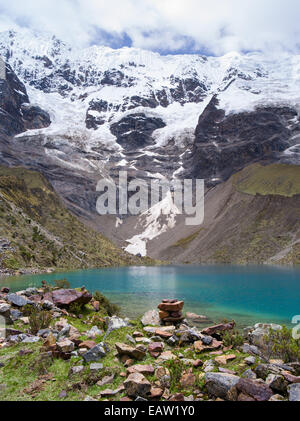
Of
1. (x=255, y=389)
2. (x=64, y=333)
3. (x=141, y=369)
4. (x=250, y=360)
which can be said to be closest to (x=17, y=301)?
(x=64, y=333)

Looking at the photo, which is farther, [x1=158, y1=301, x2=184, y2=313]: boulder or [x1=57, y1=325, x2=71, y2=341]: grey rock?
[x1=158, y1=301, x2=184, y2=313]: boulder

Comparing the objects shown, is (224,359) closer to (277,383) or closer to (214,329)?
(277,383)

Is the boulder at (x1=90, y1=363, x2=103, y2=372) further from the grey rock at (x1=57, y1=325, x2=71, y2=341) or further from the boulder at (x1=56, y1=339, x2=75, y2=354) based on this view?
the grey rock at (x1=57, y1=325, x2=71, y2=341)

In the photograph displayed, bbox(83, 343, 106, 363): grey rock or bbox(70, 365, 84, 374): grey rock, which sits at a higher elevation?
bbox(83, 343, 106, 363): grey rock

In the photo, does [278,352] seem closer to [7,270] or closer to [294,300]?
[294,300]

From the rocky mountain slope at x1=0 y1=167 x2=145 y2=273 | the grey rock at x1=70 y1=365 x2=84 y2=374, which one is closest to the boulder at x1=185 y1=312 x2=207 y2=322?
the grey rock at x1=70 y1=365 x2=84 y2=374
